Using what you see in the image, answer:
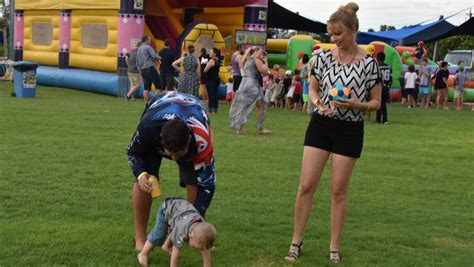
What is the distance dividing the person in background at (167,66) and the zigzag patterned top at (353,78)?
1202cm

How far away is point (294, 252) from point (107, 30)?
15019 mm

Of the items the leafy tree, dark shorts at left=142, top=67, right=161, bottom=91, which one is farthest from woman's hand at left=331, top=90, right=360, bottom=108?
the leafy tree

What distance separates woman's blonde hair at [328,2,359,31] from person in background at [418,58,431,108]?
53.3 ft

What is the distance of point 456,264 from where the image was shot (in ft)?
14.6

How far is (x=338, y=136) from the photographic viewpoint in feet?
14.1

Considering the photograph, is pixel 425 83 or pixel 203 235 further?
pixel 425 83

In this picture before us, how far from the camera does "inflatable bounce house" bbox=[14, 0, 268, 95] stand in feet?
58.4

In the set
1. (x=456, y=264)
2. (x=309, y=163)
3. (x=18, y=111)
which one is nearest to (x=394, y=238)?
(x=456, y=264)

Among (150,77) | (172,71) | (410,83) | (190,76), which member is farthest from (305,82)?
(410,83)

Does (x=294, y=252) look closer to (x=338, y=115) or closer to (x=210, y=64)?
(x=338, y=115)

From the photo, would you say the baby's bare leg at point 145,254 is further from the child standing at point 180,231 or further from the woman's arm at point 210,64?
the woman's arm at point 210,64

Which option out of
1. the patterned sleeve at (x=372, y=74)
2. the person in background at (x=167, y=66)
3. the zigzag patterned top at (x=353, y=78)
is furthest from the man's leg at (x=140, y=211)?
the person in background at (x=167, y=66)

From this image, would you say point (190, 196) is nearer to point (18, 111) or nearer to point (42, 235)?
point (42, 235)

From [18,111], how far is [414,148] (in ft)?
23.8
